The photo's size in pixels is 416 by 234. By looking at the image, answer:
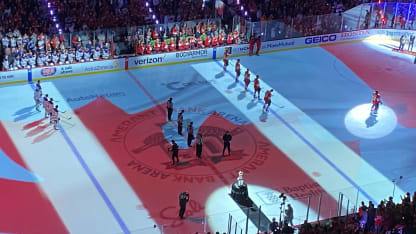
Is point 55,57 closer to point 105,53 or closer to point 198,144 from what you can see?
point 105,53

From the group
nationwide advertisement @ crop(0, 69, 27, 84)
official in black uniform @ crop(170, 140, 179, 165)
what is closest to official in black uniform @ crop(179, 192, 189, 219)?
official in black uniform @ crop(170, 140, 179, 165)

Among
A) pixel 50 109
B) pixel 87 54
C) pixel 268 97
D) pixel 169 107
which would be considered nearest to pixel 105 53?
pixel 87 54

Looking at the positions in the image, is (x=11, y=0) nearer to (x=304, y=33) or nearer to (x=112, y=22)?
(x=112, y=22)

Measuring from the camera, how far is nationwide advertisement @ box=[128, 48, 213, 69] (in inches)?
1433

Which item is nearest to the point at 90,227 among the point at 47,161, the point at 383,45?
the point at 47,161

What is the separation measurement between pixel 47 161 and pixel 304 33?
19117mm

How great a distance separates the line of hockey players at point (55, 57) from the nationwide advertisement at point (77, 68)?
0.28m

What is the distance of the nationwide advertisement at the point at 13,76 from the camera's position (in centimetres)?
3334

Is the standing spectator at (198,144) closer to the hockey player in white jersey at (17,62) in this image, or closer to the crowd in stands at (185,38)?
the crowd in stands at (185,38)

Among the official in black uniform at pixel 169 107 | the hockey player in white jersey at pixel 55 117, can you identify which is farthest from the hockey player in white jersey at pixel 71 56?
the official in black uniform at pixel 169 107

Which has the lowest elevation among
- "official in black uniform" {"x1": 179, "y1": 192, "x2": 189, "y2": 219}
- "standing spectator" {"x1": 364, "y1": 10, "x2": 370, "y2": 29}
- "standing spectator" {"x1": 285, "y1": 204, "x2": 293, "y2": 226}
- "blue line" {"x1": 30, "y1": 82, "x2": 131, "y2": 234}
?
"blue line" {"x1": 30, "y1": 82, "x2": 131, "y2": 234}

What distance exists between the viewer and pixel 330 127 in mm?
31078

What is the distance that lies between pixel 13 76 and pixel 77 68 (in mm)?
3185

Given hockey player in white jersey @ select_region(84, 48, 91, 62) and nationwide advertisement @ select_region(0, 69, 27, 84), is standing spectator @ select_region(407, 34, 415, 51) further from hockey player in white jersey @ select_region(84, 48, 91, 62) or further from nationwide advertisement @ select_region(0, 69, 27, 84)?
nationwide advertisement @ select_region(0, 69, 27, 84)
